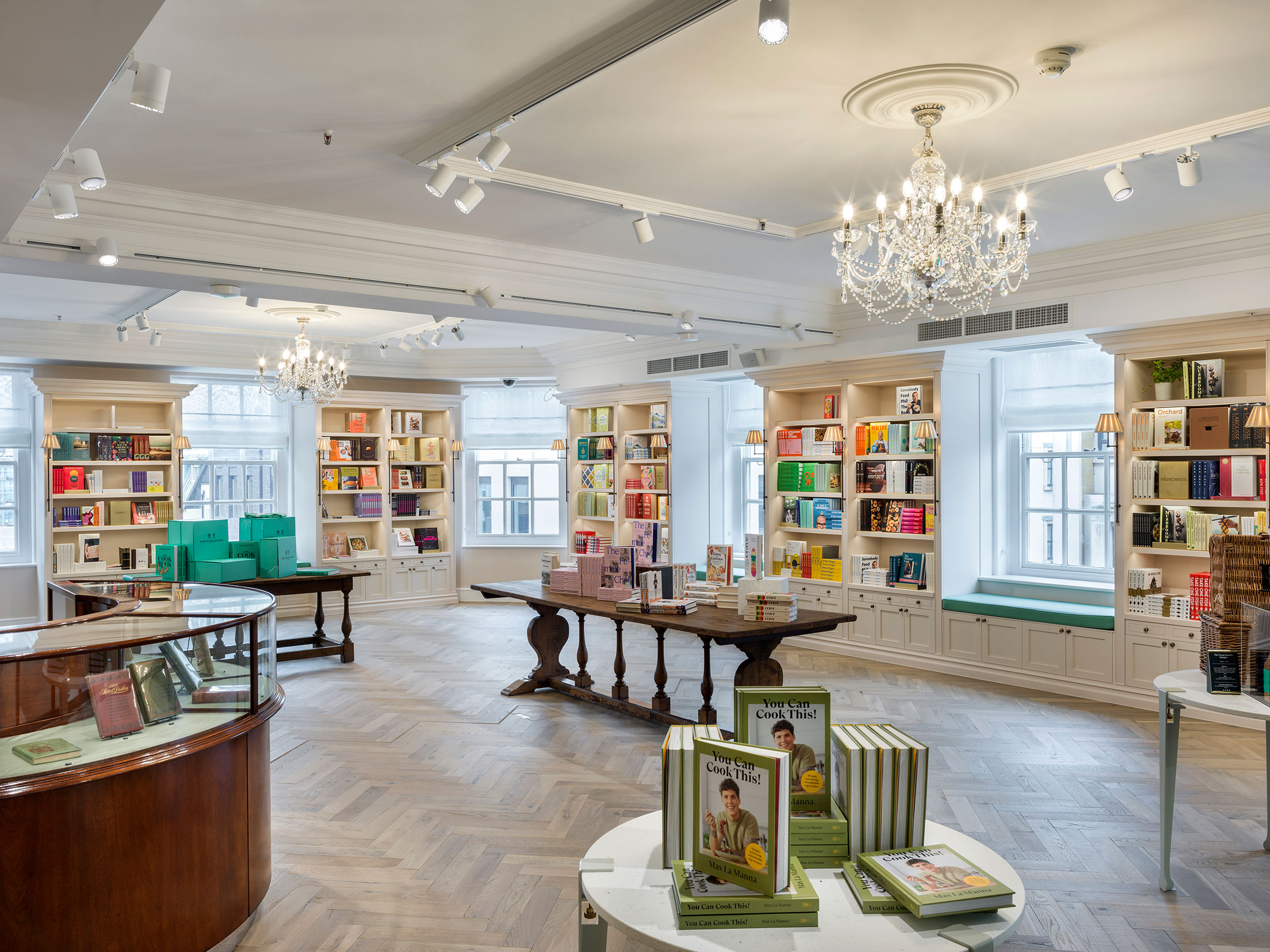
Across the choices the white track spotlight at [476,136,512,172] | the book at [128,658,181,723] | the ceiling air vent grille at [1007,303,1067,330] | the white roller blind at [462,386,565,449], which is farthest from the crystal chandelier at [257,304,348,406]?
the ceiling air vent grille at [1007,303,1067,330]

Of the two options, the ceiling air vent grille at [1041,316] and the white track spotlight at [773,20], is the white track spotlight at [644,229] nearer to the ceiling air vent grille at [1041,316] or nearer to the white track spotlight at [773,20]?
the white track spotlight at [773,20]

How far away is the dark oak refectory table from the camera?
5.31 metres

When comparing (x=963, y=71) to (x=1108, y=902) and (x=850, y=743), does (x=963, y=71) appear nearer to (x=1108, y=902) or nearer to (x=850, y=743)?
(x=850, y=743)

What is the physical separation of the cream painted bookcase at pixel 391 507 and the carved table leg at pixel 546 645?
4.65 m

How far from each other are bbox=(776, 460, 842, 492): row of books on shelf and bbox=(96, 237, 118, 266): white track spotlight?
6028mm

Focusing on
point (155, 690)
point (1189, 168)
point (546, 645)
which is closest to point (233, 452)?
point (546, 645)

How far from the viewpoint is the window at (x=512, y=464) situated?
471 inches

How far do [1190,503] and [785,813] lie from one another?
18.6 ft

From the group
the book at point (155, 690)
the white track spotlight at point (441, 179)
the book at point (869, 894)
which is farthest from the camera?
the white track spotlight at point (441, 179)

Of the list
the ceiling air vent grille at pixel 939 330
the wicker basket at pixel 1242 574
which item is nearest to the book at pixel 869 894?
the wicker basket at pixel 1242 574

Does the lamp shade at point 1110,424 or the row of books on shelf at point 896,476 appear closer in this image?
the lamp shade at point 1110,424

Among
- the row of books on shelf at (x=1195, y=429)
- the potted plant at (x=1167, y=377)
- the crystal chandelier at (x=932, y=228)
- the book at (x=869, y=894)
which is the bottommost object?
the book at (x=869, y=894)

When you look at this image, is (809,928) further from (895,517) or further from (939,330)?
(895,517)

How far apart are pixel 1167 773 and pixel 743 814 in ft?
8.90
